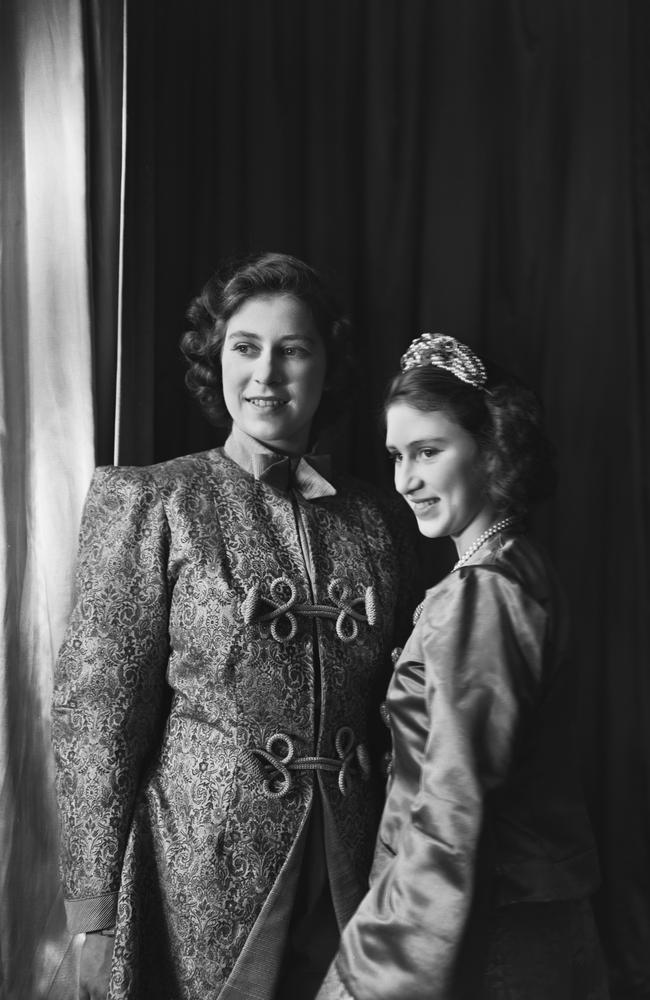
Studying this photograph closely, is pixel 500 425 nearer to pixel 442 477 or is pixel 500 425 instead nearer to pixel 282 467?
pixel 442 477

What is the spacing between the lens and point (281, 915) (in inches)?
60.0

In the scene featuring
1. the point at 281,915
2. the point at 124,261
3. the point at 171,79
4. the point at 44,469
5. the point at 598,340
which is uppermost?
the point at 171,79

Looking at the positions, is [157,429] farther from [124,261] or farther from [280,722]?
[280,722]

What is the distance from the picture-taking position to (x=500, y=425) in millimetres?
1487

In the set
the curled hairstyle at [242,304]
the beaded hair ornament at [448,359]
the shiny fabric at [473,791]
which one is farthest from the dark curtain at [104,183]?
the shiny fabric at [473,791]

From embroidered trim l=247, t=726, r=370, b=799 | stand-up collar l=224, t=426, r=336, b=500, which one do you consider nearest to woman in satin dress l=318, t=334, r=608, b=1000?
embroidered trim l=247, t=726, r=370, b=799

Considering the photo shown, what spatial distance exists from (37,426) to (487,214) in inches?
43.1

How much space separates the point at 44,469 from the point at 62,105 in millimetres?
627

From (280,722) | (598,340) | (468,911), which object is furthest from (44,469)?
(598,340)

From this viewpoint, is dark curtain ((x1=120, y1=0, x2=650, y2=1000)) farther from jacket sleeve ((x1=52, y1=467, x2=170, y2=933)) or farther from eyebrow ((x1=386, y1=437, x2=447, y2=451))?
eyebrow ((x1=386, y1=437, x2=447, y2=451))

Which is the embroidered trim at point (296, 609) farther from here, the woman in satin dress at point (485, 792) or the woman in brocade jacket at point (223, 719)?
the woman in satin dress at point (485, 792)

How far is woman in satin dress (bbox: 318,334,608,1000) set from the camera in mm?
1173

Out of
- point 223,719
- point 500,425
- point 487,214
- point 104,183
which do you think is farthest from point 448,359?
point 487,214

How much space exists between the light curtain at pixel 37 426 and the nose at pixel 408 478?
2.00ft
